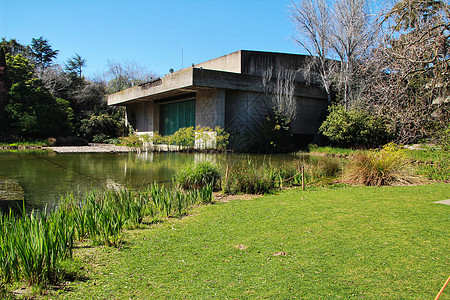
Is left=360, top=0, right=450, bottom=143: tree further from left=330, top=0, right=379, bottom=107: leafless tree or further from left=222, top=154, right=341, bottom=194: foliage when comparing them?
left=330, top=0, right=379, bottom=107: leafless tree

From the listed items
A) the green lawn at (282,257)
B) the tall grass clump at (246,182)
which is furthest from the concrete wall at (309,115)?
the green lawn at (282,257)

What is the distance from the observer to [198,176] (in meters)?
8.36

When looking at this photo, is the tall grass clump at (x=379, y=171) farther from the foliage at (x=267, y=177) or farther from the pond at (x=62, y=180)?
the pond at (x=62, y=180)

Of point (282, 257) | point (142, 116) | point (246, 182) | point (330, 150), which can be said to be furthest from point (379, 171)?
point (142, 116)

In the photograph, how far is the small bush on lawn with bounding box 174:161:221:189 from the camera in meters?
8.33

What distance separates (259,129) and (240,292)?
20.1 meters

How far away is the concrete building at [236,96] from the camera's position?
21.4 m

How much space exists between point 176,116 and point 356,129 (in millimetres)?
13550

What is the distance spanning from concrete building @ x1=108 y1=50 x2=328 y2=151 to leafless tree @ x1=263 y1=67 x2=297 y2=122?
0.35m

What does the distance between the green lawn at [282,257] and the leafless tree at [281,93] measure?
16524 millimetres

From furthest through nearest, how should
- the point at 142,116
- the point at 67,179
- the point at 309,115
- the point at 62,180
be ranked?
the point at 142,116, the point at 309,115, the point at 67,179, the point at 62,180

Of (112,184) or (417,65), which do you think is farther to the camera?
(112,184)

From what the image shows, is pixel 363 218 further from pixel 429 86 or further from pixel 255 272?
pixel 429 86

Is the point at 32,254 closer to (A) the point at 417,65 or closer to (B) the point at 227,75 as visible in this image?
(A) the point at 417,65
